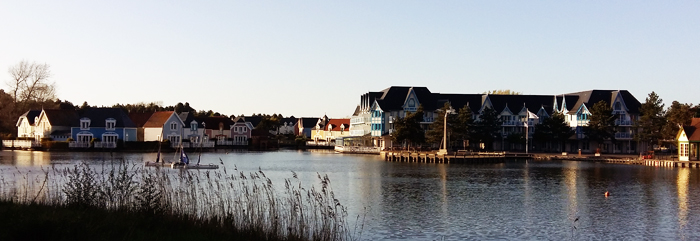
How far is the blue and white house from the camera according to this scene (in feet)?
285

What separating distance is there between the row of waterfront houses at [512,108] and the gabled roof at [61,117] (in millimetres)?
39522

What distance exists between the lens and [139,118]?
9725 cm

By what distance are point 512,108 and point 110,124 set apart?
53.9m

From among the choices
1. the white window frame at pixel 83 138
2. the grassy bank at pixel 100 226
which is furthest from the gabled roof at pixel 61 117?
the grassy bank at pixel 100 226

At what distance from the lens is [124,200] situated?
710 inches

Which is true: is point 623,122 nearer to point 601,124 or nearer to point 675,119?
point 601,124

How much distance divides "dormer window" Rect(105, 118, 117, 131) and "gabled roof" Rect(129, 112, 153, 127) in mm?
5998

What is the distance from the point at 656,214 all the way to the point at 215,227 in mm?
19514

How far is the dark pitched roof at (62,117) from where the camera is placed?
87.8m

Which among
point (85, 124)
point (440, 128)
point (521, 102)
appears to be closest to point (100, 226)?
point (440, 128)

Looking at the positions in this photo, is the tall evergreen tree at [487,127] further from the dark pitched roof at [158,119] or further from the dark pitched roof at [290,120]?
the dark pitched roof at [290,120]

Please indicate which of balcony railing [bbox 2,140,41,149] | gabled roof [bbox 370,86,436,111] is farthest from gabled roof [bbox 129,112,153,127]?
gabled roof [bbox 370,86,436,111]

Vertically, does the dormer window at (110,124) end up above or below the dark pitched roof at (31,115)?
below

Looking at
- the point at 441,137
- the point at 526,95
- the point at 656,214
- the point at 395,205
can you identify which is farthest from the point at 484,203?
the point at 526,95
